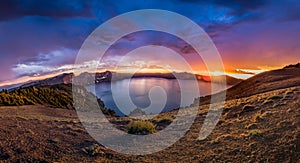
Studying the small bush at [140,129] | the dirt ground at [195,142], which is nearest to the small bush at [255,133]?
the dirt ground at [195,142]

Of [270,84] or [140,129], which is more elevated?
[270,84]

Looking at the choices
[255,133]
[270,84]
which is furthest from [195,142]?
[270,84]

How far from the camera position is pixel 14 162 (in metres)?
10.6

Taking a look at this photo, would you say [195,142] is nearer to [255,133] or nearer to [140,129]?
[255,133]

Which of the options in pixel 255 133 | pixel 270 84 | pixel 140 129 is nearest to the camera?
pixel 255 133

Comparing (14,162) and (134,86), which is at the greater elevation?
(134,86)

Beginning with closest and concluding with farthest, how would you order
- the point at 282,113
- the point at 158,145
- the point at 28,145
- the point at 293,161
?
the point at 293,161 → the point at 28,145 → the point at 158,145 → the point at 282,113

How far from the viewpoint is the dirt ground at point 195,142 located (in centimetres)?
1100

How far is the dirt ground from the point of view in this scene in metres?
11.0

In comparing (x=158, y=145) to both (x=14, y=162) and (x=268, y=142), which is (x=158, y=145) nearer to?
(x=268, y=142)

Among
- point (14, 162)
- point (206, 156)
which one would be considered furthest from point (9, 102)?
point (206, 156)

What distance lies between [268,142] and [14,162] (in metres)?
11.4

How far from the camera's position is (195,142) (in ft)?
45.2

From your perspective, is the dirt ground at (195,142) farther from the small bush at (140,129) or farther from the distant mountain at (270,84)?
the distant mountain at (270,84)
